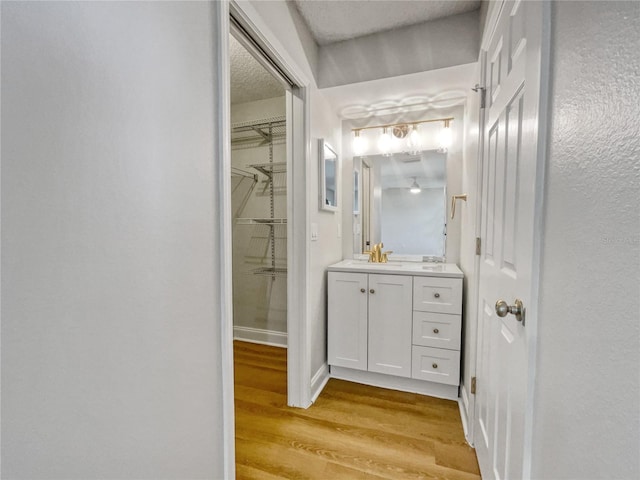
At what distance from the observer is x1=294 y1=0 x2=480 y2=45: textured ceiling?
1616 millimetres

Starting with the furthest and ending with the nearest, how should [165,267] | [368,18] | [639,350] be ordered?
[368,18], [165,267], [639,350]

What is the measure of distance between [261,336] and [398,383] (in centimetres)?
155

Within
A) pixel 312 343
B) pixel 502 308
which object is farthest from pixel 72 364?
pixel 312 343

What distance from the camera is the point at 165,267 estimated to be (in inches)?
31.9

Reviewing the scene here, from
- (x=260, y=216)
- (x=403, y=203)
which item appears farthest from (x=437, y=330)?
(x=260, y=216)

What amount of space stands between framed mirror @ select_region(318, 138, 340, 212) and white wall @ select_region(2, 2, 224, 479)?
3.54 ft

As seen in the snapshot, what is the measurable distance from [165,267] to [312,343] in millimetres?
1356

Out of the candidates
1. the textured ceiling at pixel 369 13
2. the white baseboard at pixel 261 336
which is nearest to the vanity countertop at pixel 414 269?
the white baseboard at pixel 261 336

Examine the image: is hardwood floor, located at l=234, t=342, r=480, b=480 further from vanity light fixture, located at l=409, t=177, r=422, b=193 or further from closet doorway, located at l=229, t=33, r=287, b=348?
vanity light fixture, located at l=409, t=177, r=422, b=193

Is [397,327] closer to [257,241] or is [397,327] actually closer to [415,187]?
[415,187]

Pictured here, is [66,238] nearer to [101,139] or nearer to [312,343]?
[101,139]

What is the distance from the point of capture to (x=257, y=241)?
298 cm

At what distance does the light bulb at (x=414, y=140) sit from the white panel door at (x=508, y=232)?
0.98m

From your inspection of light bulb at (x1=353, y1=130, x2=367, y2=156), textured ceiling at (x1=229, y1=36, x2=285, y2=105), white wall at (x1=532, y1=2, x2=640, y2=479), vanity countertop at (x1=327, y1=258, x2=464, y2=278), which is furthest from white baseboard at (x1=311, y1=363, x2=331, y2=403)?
textured ceiling at (x1=229, y1=36, x2=285, y2=105)
